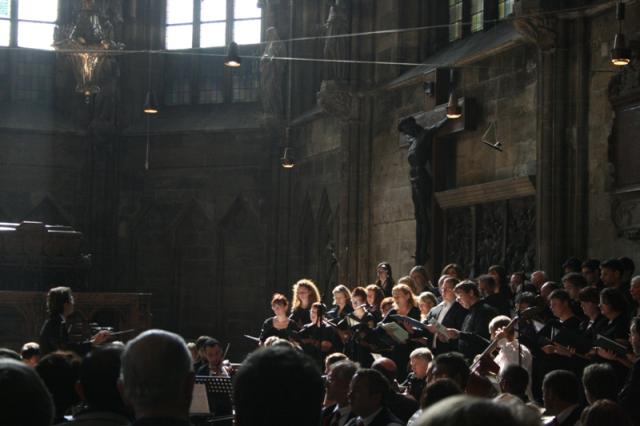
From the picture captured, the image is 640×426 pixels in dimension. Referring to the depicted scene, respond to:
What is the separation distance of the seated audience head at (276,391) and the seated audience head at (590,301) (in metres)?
6.61

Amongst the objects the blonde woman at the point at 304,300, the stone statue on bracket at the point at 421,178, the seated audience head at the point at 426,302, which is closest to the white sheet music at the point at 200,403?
the seated audience head at the point at 426,302

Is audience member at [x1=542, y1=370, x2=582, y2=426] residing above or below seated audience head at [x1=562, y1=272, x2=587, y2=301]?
below

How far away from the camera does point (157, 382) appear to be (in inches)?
125

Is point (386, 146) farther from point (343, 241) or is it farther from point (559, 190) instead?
point (559, 190)

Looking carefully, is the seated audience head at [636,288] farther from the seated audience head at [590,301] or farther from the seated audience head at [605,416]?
the seated audience head at [605,416]

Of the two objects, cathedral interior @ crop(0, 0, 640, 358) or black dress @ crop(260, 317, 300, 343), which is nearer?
black dress @ crop(260, 317, 300, 343)

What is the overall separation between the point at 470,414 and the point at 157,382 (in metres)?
1.35

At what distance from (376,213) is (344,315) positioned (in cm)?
727

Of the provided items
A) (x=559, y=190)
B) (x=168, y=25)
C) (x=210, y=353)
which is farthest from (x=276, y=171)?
(x=210, y=353)

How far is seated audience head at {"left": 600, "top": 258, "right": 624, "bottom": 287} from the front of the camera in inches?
402

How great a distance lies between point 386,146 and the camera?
20547mm

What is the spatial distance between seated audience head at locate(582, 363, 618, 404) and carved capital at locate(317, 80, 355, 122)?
578 inches

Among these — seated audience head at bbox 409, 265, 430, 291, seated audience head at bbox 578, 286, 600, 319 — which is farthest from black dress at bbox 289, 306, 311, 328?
seated audience head at bbox 578, 286, 600, 319

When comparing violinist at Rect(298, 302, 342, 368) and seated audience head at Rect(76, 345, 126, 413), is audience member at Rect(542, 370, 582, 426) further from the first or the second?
violinist at Rect(298, 302, 342, 368)
